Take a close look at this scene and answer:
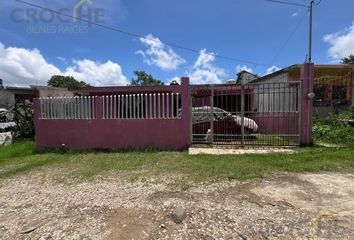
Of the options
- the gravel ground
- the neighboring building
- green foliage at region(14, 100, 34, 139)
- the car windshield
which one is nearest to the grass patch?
the gravel ground

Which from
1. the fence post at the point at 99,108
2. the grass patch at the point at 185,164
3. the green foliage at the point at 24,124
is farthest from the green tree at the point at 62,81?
the grass patch at the point at 185,164

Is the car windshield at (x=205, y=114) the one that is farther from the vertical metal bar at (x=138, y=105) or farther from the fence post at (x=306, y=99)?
the fence post at (x=306, y=99)

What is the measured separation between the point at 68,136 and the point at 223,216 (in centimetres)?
661

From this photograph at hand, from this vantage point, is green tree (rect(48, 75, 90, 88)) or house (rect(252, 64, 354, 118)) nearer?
house (rect(252, 64, 354, 118))

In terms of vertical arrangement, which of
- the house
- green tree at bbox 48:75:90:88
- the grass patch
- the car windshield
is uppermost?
green tree at bbox 48:75:90:88

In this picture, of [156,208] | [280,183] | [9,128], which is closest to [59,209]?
[156,208]

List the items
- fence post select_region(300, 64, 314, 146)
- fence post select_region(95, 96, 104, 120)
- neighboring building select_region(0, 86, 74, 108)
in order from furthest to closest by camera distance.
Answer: neighboring building select_region(0, 86, 74, 108) → fence post select_region(95, 96, 104, 120) → fence post select_region(300, 64, 314, 146)

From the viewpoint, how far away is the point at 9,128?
459 inches

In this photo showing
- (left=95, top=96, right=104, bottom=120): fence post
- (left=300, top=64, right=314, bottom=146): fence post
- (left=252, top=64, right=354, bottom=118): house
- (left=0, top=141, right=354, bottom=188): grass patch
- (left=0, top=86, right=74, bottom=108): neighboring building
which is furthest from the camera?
(left=0, top=86, right=74, bottom=108): neighboring building

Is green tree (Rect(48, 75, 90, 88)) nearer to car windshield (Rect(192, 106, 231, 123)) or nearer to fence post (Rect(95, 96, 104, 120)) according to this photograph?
fence post (Rect(95, 96, 104, 120))

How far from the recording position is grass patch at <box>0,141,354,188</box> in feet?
17.1

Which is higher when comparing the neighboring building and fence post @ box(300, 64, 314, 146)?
the neighboring building

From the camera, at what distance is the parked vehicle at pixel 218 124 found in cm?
829

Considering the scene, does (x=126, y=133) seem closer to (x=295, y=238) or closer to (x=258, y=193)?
(x=258, y=193)
